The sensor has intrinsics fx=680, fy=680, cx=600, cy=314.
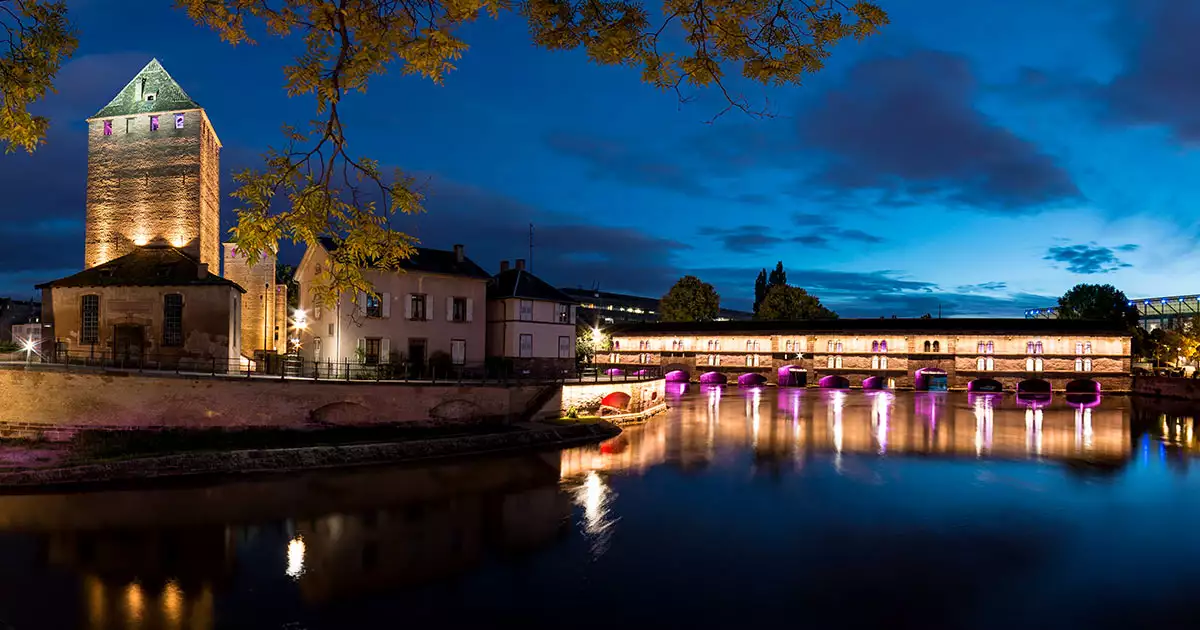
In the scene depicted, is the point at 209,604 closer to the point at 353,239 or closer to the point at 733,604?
→ the point at 733,604

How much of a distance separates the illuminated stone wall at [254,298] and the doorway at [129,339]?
7.14 metres

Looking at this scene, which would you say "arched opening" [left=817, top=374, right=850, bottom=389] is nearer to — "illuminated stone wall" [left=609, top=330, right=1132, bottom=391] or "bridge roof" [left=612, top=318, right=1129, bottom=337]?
"illuminated stone wall" [left=609, top=330, right=1132, bottom=391]

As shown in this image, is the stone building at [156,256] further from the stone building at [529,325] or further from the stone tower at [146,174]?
the stone building at [529,325]

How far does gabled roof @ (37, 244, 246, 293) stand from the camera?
94.5 feet

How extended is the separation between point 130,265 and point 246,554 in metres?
22.2

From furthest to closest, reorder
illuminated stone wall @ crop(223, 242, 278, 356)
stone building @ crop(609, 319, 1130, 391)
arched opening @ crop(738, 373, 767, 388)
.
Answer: arched opening @ crop(738, 373, 767, 388)
stone building @ crop(609, 319, 1130, 391)
illuminated stone wall @ crop(223, 242, 278, 356)

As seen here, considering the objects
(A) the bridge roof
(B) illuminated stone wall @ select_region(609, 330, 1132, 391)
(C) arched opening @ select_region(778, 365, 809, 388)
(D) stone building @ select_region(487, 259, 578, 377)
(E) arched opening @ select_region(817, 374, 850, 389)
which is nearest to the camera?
(D) stone building @ select_region(487, 259, 578, 377)

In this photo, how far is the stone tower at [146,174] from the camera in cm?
3303

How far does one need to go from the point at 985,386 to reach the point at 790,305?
21.2m

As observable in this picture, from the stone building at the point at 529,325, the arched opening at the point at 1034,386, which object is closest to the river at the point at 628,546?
the stone building at the point at 529,325

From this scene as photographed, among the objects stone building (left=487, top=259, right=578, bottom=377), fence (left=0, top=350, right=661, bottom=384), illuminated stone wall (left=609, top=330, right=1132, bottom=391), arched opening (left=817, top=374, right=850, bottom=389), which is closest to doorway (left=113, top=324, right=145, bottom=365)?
fence (left=0, top=350, right=661, bottom=384)

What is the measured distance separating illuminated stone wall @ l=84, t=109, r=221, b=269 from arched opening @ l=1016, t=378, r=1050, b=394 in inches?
2567

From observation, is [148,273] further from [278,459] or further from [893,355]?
[893,355]

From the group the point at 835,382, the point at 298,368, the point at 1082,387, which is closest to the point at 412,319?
the point at 298,368
